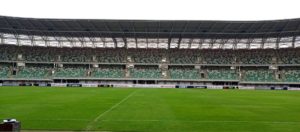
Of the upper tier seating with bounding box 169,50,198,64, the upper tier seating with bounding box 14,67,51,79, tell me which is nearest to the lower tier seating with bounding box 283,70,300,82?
the upper tier seating with bounding box 169,50,198,64

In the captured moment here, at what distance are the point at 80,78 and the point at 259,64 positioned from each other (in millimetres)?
47756

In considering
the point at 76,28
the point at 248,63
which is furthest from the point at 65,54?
the point at 248,63

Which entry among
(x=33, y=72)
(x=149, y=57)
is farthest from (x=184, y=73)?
(x=33, y=72)

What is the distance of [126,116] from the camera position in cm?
2105

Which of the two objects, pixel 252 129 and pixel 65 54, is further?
pixel 65 54

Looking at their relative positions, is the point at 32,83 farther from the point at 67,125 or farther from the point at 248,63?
the point at 67,125

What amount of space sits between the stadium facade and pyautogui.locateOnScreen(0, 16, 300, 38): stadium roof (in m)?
0.29

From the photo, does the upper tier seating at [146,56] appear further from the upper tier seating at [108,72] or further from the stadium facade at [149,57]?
the upper tier seating at [108,72]

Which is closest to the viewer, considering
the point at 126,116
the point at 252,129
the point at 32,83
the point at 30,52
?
the point at 252,129

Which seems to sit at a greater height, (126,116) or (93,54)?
(93,54)

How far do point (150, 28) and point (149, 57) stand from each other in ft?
79.3

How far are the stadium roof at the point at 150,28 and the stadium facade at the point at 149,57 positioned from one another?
29 centimetres

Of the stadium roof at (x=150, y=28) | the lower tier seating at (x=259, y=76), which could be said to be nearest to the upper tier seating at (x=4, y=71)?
the stadium roof at (x=150, y=28)

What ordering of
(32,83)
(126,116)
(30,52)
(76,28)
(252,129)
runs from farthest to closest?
(30,52)
(32,83)
(76,28)
(126,116)
(252,129)
